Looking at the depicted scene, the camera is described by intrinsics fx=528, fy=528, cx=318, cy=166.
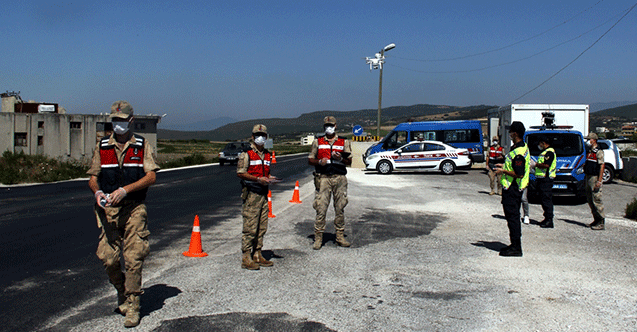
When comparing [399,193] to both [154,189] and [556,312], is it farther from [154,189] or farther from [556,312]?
[556,312]

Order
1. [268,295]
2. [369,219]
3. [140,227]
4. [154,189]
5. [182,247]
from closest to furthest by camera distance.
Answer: [140,227]
[268,295]
[182,247]
[369,219]
[154,189]

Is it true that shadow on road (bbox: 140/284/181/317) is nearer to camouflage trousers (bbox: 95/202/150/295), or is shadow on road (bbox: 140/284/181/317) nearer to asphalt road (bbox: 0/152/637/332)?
asphalt road (bbox: 0/152/637/332)

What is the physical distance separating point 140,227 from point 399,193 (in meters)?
13.2

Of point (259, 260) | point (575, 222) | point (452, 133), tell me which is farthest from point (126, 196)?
point (452, 133)

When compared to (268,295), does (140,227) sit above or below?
above

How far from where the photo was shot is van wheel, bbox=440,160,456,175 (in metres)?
25.9

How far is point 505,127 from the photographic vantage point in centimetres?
2288

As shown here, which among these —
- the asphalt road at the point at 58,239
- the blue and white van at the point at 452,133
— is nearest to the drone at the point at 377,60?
the blue and white van at the point at 452,133

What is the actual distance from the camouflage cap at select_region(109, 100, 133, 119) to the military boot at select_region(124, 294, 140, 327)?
1.59 m

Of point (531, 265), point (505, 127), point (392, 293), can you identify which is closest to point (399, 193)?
point (505, 127)

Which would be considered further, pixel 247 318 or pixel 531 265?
pixel 531 265

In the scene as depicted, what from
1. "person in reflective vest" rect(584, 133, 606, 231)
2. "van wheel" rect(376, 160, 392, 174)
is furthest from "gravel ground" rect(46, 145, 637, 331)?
"van wheel" rect(376, 160, 392, 174)

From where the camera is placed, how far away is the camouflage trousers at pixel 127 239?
15.0 ft

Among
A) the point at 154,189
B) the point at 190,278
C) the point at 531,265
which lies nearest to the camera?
the point at 190,278
